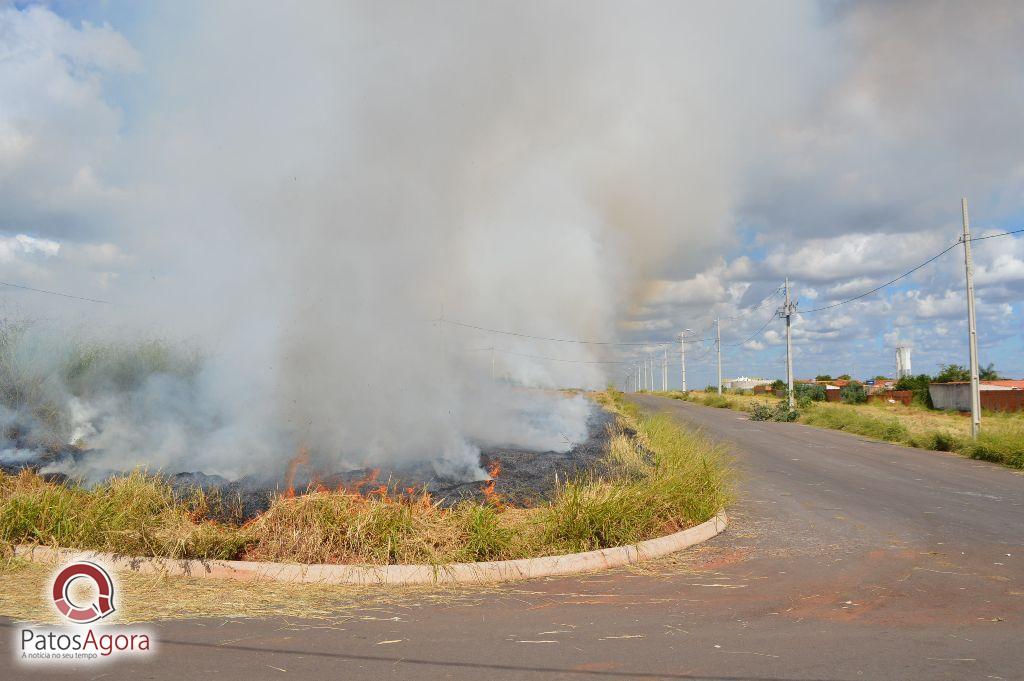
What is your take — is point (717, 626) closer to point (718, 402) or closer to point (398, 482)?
point (398, 482)

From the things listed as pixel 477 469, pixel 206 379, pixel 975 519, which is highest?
pixel 206 379

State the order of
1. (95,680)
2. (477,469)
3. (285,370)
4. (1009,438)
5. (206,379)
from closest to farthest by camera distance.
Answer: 1. (95,680)
2. (477,469)
3. (285,370)
4. (206,379)
5. (1009,438)

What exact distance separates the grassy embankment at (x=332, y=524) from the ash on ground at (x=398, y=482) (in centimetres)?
28

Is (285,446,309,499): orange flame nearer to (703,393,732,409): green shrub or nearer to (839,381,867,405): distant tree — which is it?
(703,393,732,409): green shrub

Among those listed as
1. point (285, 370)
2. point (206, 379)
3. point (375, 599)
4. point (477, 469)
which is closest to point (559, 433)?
point (477, 469)

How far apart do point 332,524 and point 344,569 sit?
58 centimetres

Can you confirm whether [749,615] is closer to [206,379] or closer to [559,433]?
[559,433]

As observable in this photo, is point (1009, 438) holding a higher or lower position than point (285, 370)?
lower

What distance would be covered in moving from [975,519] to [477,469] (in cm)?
635

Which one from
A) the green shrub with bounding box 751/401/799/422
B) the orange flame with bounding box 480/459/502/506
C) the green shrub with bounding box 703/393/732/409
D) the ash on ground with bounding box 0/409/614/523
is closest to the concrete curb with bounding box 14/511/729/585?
the ash on ground with bounding box 0/409/614/523

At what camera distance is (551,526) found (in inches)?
263

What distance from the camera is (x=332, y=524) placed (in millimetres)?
6297

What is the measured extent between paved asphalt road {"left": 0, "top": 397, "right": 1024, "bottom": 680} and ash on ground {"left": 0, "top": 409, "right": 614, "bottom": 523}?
2.23 metres

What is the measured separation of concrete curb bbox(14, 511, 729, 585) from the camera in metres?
5.82
